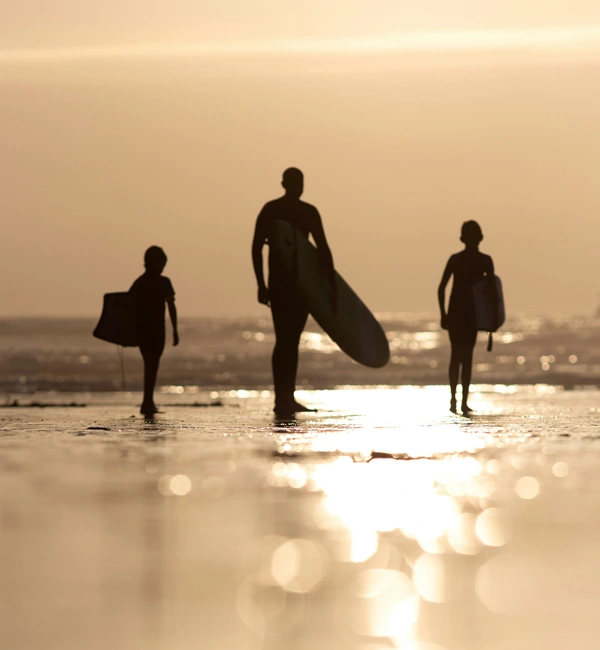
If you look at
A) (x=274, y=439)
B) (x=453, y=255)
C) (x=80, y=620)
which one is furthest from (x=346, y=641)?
(x=453, y=255)

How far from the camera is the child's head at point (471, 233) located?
13945mm

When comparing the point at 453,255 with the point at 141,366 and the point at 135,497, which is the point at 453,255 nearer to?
the point at 135,497

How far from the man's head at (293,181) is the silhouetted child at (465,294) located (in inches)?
77.0

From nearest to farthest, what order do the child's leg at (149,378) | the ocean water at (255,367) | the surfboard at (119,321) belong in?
the child's leg at (149,378) < the surfboard at (119,321) < the ocean water at (255,367)

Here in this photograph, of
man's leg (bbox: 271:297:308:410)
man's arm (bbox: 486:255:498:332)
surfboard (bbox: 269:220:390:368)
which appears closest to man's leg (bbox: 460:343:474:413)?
man's arm (bbox: 486:255:498:332)

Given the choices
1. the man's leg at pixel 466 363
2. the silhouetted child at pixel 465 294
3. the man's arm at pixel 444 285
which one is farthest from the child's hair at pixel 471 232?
the man's leg at pixel 466 363

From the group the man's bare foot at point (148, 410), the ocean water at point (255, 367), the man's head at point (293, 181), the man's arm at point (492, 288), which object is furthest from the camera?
the ocean water at point (255, 367)

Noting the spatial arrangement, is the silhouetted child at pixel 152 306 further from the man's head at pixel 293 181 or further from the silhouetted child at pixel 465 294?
the silhouetted child at pixel 465 294

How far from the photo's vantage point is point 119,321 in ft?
47.5

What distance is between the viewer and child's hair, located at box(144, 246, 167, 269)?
14.1 metres

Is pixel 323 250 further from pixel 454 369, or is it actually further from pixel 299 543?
pixel 299 543

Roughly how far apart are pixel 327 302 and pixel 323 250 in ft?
2.38

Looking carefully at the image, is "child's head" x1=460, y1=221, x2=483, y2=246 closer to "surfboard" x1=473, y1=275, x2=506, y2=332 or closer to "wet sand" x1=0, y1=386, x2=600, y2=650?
"surfboard" x1=473, y1=275, x2=506, y2=332

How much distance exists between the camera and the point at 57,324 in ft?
237
